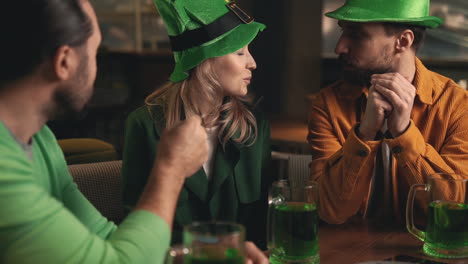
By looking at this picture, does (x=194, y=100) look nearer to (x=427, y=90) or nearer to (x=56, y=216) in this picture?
(x=427, y=90)

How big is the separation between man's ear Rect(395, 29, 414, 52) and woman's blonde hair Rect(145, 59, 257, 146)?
1.71 ft

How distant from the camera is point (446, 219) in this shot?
1.18m

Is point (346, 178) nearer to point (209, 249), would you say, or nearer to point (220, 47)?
point (220, 47)

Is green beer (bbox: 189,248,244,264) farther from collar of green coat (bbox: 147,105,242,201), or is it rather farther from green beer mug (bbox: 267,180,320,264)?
collar of green coat (bbox: 147,105,242,201)

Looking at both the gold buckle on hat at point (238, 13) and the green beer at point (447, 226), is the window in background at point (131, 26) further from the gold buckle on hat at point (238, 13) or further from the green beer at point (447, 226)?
the green beer at point (447, 226)

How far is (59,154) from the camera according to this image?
46.4 inches

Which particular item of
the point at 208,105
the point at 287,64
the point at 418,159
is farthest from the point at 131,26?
the point at 418,159

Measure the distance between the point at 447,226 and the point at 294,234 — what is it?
0.33m

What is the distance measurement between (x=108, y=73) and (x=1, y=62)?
4.36m

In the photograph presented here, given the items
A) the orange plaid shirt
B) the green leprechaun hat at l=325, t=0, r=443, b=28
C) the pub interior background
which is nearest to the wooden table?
the orange plaid shirt

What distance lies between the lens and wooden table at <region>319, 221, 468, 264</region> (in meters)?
1.18

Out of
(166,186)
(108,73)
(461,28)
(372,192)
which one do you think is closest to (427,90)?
(372,192)

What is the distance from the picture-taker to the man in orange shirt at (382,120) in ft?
5.07

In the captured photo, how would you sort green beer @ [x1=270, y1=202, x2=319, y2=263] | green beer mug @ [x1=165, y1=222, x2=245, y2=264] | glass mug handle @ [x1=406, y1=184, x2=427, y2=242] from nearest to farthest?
green beer mug @ [x1=165, y1=222, x2=245, y2=264] < green beer @ [x1=270, y1=202, x2=319, y2=263] < glass mug handle @ [x1=406, y1=184, x2=427, y2=242]
